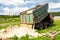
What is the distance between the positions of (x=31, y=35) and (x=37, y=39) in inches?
23.6

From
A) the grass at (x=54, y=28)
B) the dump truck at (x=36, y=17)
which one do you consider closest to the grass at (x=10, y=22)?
the dump truck at (x=36, y=17)

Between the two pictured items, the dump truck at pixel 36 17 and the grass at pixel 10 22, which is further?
the grass at pixel 10 22

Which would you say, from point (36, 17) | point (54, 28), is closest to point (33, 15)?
point (36, 17)

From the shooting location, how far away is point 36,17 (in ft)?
33.7

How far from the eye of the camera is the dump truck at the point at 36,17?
10087 mm

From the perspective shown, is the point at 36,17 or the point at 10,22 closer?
the point at 36,17

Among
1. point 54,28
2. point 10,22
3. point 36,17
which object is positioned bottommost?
point 54,28

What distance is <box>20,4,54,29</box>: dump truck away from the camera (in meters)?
10.1

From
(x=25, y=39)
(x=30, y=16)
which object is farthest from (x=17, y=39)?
(x=30, y=16)

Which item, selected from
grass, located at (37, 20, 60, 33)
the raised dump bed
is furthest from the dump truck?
grass, located at (37, 20, 60, 33)

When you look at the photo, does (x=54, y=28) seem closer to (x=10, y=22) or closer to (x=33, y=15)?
(x=33, y=15)

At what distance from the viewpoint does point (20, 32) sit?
9.63 m

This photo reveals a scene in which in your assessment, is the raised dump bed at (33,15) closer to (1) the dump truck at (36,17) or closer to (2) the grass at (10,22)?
(1) the dump truck at (36,17)

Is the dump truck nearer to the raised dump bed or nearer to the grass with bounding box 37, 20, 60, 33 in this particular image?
the raised dump bed
